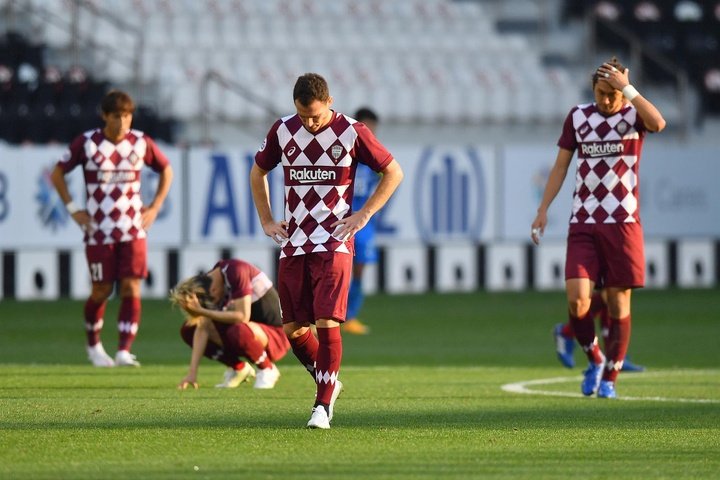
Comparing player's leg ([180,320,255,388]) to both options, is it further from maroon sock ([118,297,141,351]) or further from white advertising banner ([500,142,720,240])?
white advertising banner ([500,142,720,240])

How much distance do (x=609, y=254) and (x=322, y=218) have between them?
257 cm

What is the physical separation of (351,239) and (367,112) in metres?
7.11

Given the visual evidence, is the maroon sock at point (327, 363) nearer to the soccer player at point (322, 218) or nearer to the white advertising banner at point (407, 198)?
the soccer player at point (322, 218)

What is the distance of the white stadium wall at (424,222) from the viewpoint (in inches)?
751

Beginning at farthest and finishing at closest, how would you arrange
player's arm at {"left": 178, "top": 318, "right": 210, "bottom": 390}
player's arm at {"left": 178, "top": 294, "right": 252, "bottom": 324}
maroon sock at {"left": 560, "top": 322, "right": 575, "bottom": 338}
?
maroon sock at {"left": 560, "top": 322, "right": 575, "bottom": 338} < player's arm at {"left": 178, "top": 318, "right": 210, "bottom": 390} < player's arm at {"left": 178, "top": 294, "right": 252, "bottom": 324}

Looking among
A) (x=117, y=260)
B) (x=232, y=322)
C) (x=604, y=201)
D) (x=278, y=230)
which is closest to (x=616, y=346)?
(x=604, y=201)

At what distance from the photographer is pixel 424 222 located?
21.4m

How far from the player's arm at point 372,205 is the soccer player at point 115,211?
4.58m

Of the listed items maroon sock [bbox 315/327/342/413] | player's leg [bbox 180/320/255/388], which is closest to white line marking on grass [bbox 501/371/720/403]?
player's leg [bbox 180/320/255/388]

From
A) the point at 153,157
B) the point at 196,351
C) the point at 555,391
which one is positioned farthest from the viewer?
the point at 153,157

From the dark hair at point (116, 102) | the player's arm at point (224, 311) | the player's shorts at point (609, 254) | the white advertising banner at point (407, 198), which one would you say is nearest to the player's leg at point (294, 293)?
the player's arm at point (224, 311)

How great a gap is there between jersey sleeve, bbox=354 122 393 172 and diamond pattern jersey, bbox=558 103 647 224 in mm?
2187

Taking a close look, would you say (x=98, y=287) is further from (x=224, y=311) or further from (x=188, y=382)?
(x=224, y=311)

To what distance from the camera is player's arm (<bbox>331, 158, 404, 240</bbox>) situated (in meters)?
7.86
